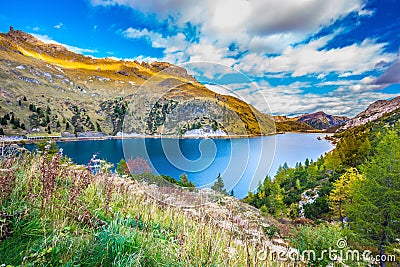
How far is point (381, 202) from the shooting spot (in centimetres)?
1741

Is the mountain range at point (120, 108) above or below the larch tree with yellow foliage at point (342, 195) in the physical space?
above

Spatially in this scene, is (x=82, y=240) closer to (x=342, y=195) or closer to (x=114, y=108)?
(x=342, y=195)

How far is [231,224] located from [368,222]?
19468mm

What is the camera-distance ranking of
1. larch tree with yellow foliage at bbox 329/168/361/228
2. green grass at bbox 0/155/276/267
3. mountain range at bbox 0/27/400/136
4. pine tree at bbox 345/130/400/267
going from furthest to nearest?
1. larch tree with yellow foliage at bbox 329/168/361/228
2. pine tree at bbox 345/130/400/267
3. mountain range at bbox 0/27/400/136
4. green grass at bbox 0/155/276/267

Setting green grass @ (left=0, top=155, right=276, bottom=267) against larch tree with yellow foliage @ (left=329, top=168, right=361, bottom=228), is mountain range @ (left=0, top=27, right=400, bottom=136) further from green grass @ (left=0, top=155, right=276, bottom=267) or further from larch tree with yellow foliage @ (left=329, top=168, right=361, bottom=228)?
larch tree with yellow foliage @ (left=329, top=168, right=361, bottom=228)

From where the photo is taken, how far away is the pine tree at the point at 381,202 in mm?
16859

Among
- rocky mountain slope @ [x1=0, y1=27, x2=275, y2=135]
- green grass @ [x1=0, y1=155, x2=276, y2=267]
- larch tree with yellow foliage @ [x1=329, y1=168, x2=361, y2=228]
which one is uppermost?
rocky mountain slope @ [x1=0, y1=27, x2=275, y2=135]

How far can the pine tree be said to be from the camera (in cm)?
1686

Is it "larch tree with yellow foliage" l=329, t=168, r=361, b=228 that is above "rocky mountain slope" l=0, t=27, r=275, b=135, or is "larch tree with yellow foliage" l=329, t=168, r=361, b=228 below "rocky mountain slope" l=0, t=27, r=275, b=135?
below

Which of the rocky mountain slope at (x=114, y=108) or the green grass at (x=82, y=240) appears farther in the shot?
the rocky mountain slope at (x=114, y=108)

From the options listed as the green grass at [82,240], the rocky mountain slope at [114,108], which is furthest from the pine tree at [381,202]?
the green grass at [82,240]

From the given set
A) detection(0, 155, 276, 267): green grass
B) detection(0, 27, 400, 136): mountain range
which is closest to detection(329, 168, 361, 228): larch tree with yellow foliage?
detection(0, 27, 400, 136): mountain range

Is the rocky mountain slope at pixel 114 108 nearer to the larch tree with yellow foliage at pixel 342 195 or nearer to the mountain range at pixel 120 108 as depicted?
the mountain range at pixel 120 108

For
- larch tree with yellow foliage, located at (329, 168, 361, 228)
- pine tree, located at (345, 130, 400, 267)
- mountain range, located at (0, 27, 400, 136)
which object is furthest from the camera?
larch tree with yellow foliage, located at (329, 168, 361, 228)
